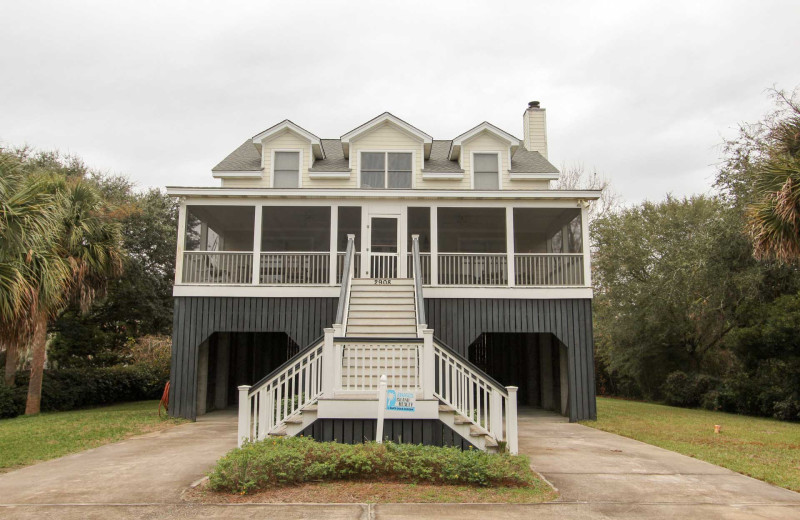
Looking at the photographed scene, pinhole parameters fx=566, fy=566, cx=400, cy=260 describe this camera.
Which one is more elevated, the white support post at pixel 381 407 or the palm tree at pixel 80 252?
the palm tree at pixel 80 252

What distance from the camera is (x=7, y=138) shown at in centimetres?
2189

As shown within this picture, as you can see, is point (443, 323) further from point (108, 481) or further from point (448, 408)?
point (108, 481)

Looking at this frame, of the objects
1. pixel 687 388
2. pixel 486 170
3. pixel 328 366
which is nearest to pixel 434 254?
pixel 486 170

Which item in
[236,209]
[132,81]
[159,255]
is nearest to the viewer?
[236,209]

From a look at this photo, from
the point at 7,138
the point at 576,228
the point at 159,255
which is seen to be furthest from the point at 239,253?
the point at 576,228

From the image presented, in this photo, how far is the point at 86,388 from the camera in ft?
59.4

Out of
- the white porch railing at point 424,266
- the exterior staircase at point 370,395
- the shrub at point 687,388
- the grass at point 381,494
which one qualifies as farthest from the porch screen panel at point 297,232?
the shrub at point 687,388

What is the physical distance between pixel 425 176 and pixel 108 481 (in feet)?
38.6

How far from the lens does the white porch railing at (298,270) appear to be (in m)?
14.3

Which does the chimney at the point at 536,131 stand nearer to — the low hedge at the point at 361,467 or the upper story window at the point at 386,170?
the upper story window at the point at 386,170

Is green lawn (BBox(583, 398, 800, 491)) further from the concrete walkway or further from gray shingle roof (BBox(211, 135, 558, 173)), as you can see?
gray shingle roof (BBox(211, 135, 558, 173))

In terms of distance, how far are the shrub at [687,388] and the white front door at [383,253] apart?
42.8ft

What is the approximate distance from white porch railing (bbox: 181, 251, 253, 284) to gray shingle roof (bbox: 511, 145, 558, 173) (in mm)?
8077

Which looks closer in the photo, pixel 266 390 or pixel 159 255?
pixel 266 390
